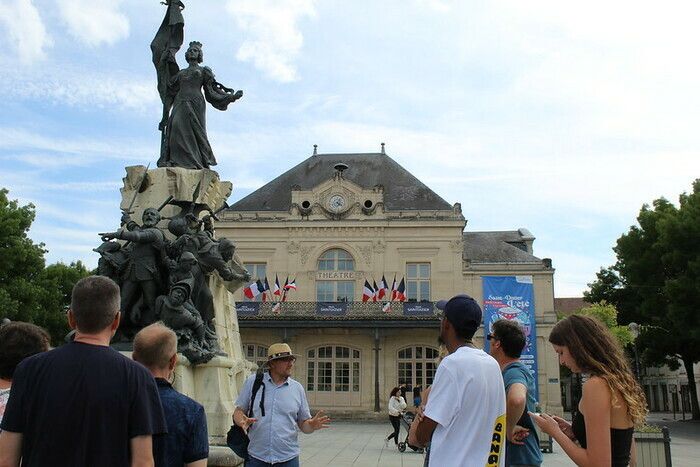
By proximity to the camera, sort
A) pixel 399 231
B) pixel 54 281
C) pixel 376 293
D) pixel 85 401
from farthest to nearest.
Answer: pixel 399 231 → pixel 376 293 → pixel 54 281 → pixel 85 401

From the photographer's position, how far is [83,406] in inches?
93.7

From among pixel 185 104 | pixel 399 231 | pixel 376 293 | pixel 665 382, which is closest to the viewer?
pixel 185 104

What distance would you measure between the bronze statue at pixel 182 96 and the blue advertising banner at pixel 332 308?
2613 centimetres

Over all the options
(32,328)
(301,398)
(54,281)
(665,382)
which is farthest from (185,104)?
→ (665,382)

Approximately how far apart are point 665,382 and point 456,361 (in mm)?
61148

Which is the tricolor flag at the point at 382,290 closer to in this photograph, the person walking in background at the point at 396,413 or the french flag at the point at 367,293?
the french flag at the point at 367,293

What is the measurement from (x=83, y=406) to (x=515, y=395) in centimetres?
210

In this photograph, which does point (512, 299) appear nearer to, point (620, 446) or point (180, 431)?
point (620, 446)

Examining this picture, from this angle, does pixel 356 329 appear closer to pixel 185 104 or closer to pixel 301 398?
pixel 185 104

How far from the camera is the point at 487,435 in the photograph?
113 inches

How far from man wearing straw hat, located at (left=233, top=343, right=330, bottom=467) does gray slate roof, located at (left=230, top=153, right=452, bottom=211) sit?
111ft

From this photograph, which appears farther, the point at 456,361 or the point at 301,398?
the point at 301,398

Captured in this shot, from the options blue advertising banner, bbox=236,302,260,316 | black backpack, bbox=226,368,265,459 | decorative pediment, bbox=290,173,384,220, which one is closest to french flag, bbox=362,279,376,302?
decorative pediment, bbox=290,173,384,220

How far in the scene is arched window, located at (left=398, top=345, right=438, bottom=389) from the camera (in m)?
35.6
